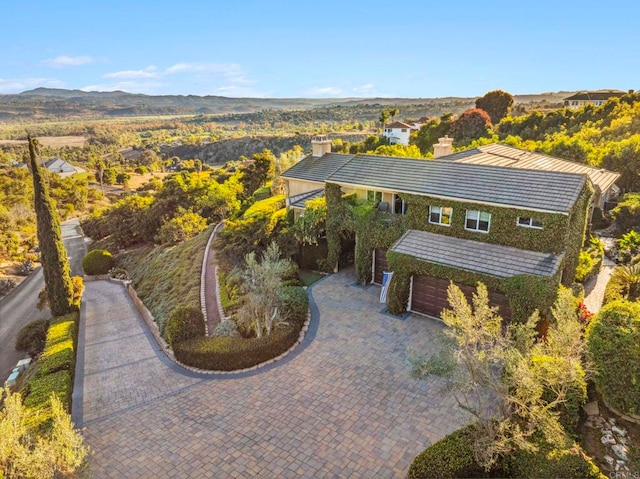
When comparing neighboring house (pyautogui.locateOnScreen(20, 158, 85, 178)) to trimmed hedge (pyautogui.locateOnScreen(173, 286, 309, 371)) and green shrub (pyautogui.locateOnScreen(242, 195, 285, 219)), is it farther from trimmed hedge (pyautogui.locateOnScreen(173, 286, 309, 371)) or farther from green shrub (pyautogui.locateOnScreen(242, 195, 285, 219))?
trimmed hedge (pyautogui.locateOnScreen(173, 286, 309, 371))

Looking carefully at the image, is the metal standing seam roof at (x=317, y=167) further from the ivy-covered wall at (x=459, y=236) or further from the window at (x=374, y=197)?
the window at (x=374, y=197)

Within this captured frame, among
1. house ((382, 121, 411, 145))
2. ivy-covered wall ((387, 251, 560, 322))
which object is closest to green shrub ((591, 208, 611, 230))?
ivy-covered wall ((387, 251, 560, 322))

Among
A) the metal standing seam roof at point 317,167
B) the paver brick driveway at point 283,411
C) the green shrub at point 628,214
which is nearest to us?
the paver brick driveway at point 283,411

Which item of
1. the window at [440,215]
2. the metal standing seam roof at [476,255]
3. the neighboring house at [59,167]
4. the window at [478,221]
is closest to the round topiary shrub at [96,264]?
the metal standing seam roof at [476,255]

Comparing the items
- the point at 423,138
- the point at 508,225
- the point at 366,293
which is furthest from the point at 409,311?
the point at 423,138

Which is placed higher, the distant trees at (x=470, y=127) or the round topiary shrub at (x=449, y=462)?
the distant trees at (x=470, y=127)

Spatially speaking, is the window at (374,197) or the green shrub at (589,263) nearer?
the green shrub at (589,263)
